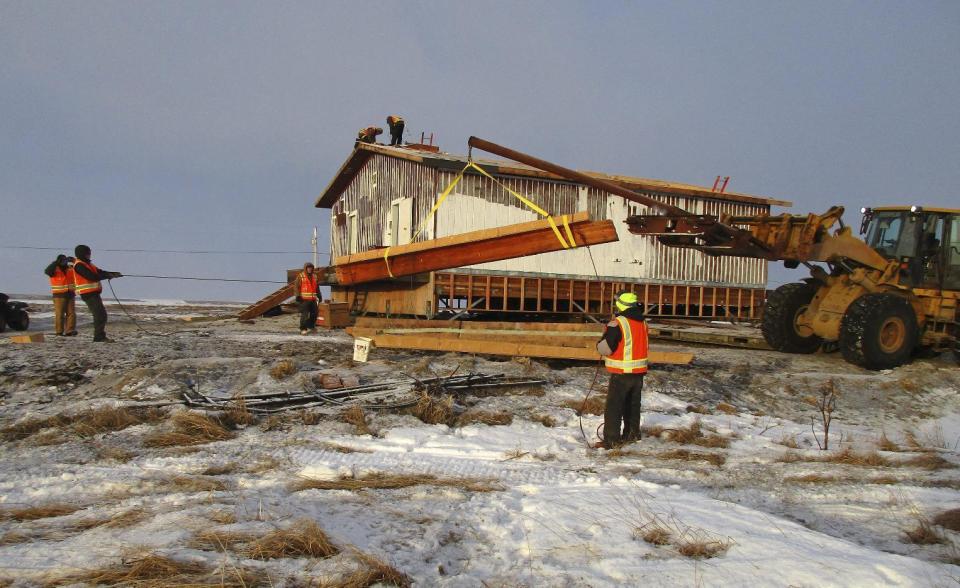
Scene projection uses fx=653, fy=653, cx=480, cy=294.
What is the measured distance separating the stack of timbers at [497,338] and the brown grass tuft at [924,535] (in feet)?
18.9

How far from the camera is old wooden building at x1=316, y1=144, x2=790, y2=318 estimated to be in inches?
701

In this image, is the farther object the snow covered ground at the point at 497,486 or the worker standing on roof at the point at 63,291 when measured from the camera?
the worker standing on roof at the point at 63,291

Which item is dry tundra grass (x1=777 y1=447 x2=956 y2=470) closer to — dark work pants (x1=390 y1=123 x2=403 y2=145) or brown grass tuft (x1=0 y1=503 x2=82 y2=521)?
brown grass tuft (x1=0 y1=503 x2=82 y2=521)

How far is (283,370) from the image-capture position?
8539 mm

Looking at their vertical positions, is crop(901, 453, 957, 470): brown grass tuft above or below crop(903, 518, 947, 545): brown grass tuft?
below

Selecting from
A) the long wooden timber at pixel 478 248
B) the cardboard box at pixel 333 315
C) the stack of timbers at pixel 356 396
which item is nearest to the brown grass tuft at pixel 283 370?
the stack of timbers at pixel 356 396

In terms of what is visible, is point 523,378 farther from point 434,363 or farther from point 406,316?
point 406,316

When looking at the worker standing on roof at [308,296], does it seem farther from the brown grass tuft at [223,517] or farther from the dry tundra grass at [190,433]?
the brown grass tuft at [223,517]

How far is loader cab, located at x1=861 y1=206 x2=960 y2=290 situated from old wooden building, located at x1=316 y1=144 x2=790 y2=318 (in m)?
6.72

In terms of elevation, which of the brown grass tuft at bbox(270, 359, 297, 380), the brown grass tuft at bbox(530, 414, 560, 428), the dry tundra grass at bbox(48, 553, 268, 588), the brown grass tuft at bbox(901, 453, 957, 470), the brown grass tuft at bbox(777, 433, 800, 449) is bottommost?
the brown grass tuft at bbox(777, 433, 800, 449)

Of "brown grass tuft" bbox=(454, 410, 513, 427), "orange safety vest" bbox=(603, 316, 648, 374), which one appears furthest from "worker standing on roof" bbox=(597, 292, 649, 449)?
"brown grass tuft" bbox=(454, 410, 513, 427)

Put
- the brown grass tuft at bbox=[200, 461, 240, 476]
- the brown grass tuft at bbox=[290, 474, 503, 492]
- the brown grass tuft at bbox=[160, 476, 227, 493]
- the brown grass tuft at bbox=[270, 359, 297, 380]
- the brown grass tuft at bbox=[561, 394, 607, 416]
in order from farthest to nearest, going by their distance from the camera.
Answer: the brown grass tuft at bbox=[270, 359, 297, 380] → the brown grass tuft at bbox=[561, 394, 607, 416] → the brown grass tuft at bbox=[200, 461, 240, 476] → the brown grass tuft at bbox=[290, 474, 503, 492] → the brown grass tuft at bbox=[160, 476, 227, 493]

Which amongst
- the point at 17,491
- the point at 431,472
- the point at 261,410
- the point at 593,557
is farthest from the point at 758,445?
the point at 17,491

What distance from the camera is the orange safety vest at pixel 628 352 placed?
21.5 feet
